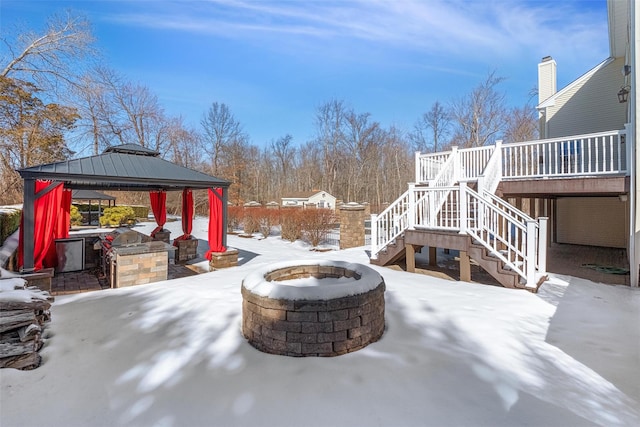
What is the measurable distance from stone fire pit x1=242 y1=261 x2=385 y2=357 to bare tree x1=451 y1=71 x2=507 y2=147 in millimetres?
23260

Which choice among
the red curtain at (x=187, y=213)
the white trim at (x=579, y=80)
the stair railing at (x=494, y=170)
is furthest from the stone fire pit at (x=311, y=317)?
the white trim at (x=579, y=80)

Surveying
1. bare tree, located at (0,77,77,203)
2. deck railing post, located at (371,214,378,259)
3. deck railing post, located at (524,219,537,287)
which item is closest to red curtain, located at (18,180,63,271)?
deck railing post, located at (371,214,378,259)

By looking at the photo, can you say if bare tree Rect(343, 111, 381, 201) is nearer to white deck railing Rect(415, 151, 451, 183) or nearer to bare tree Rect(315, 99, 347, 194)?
bare tree Rect(315, 99, 347, 194)

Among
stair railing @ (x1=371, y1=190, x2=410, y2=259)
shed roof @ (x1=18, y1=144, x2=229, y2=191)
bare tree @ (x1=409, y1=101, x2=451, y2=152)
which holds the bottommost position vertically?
stair railing @ (x1=371, y1=190, x2=410, y2=259)

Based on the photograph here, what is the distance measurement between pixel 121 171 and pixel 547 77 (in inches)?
559

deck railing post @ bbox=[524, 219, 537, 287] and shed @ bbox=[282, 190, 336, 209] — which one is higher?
shed @ bbox=[282, 190, 336, 209]

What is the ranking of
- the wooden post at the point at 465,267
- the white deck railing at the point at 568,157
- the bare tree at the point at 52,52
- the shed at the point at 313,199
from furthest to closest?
the shed at the point at 313,199 < the bare tree at the point at 52,52 < the white deck railing at the point at 568,157 < the wooden post at the point at 465,267

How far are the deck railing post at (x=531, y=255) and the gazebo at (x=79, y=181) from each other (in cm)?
637

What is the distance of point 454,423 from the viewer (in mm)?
1997

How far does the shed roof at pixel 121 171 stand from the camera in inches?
196

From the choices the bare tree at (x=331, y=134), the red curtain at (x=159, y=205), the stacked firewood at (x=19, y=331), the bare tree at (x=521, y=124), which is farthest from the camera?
the bare tree at (x=331, y=134)

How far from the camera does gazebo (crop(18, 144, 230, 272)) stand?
16.0 feet

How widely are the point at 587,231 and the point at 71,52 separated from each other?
22.0m

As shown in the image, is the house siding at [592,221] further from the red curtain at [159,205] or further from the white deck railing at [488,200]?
the red curtain at [159,205]
